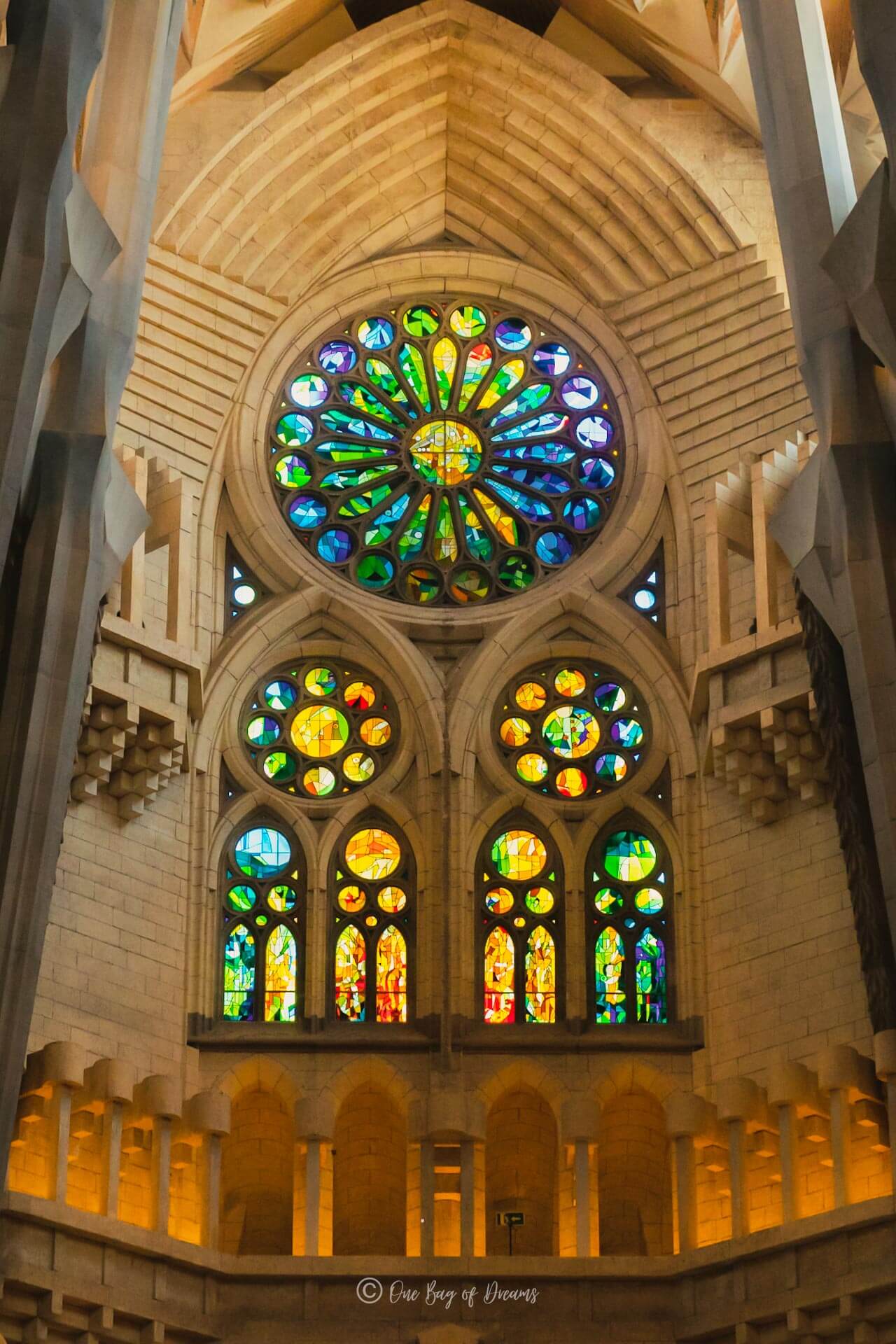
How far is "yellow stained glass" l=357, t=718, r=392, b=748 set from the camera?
899 inches

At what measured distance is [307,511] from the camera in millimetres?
23656

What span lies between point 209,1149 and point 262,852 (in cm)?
264

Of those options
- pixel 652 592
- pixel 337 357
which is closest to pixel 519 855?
pixel 652 592

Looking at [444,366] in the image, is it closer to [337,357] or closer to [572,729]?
[337,357]

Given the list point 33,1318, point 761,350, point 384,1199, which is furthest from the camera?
point 761,350

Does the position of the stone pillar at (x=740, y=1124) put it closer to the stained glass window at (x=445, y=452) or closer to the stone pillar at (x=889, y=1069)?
the stone pillar at (x=889, y=1069)

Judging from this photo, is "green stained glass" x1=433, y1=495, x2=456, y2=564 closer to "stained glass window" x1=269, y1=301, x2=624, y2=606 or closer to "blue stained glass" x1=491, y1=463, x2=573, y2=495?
"stained glass window" x1=269, y1=301, x2=624, y2=606

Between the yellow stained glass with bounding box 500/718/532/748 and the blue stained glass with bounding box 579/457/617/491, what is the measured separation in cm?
213

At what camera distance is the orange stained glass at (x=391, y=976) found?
21.9 metres

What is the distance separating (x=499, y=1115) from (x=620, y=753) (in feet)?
9.86

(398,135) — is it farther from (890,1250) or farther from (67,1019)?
(890,1250)

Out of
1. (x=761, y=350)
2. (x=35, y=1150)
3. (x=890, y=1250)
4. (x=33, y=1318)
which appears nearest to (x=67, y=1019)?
(x=35, y=1150)

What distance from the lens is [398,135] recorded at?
24188 millimetres

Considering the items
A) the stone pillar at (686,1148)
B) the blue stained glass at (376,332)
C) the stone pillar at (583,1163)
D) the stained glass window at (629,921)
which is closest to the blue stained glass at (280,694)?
the stained glass window at (629,921)
